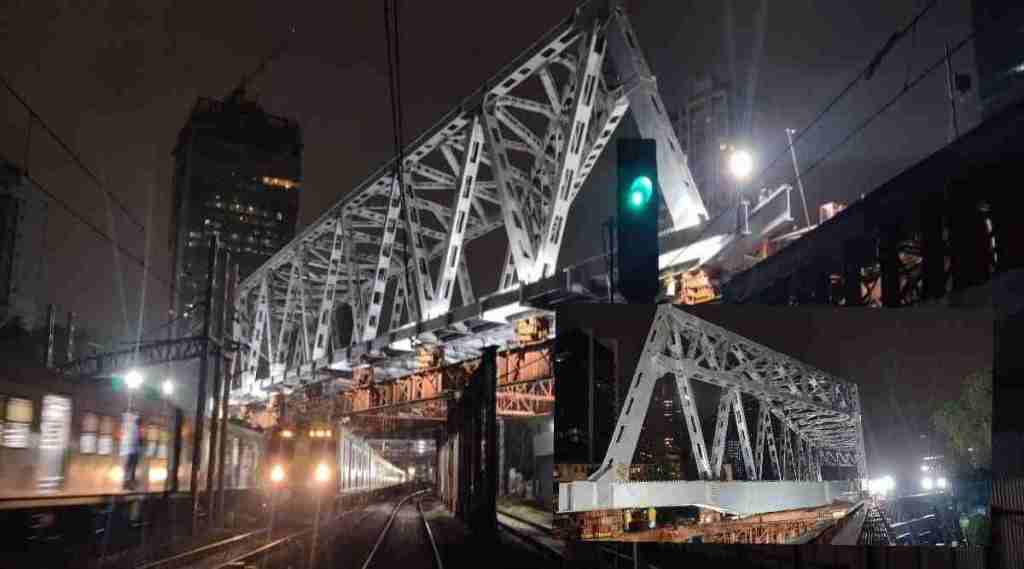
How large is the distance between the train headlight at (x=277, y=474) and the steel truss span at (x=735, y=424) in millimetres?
28790

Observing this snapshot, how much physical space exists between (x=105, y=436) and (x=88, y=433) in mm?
1244

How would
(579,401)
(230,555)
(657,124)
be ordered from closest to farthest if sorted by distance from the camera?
(579,401)
(230,555)
(657,124)

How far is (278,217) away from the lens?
582 ft

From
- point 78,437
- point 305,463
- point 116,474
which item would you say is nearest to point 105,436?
point 116,474

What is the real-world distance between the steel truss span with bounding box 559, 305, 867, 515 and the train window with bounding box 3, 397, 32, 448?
529 inches

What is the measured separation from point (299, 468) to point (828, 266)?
30.2m

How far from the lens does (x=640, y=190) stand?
772 centimetres

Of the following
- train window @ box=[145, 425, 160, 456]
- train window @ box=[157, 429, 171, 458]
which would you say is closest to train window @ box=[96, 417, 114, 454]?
train window @ box=[145, 425, 160, 456]

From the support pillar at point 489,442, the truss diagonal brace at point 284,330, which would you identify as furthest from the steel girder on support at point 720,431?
the truss diagonal brace at point 284,330

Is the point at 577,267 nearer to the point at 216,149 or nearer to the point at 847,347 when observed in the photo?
the point at 847,347

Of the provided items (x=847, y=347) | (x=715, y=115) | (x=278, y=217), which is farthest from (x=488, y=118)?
(x=278, y=217)

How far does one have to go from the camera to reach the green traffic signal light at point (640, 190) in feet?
25.2

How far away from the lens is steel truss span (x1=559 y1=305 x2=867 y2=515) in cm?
898

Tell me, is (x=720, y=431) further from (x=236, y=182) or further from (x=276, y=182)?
(x=276, y=182)
